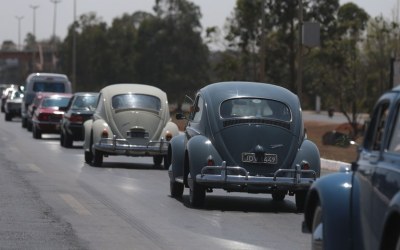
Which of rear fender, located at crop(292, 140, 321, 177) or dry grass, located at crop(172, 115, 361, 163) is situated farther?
dry grass, located at crop(172, 115, 361, 163)

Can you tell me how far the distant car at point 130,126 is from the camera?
24703 mm

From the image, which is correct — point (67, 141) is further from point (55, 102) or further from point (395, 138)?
point (395, 138)

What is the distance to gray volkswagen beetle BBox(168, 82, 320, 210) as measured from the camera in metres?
15.8

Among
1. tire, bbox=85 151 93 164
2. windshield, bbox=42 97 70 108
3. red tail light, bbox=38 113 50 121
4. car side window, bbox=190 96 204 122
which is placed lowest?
red tail light, bbox=38 113 50 121

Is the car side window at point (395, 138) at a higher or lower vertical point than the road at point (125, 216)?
higher

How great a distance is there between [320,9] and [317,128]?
720cm

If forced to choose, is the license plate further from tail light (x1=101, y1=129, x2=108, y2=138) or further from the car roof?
tail light (x1=101, y1=129, x2=108, y2=138)

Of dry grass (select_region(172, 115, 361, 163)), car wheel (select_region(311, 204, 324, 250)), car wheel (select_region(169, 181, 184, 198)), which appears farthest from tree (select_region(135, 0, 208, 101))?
car wheel (select_region(311, 204, 324, 250))

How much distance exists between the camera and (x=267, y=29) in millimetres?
62938

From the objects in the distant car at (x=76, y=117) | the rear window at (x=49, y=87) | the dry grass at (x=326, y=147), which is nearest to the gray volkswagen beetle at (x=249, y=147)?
the dry grass at (x=326, y=147)

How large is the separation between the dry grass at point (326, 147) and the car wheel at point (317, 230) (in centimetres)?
1393

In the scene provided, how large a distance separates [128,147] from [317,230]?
609 inches

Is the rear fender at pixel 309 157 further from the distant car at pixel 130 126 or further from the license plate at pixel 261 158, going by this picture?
the distant car at pixel 130 126

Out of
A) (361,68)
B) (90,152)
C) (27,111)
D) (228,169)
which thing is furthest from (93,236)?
(361,68)
